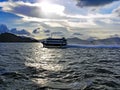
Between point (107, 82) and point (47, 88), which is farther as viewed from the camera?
point (107, 82)

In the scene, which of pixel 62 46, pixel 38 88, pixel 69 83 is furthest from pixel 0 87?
pixel 62 46

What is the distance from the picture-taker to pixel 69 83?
70.3ft

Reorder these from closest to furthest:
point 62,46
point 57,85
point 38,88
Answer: point 38,88, point 57,85, point 62,46

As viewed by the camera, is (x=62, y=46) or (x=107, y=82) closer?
(x=107, y=82)

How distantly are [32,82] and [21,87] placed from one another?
89.9 inches

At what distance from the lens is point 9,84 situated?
2042cm

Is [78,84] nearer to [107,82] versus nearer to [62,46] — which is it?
[107,82]

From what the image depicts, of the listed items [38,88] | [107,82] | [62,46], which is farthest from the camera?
[62,46]

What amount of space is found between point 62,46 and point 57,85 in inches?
6488

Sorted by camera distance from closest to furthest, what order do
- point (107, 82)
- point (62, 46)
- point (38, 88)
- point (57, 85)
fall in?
1. point (38, 88)
2. point (57, 85)
3. point (107, 82)
4. point (62, 46)

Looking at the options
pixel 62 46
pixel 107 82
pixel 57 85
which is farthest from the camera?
pixel 62 46

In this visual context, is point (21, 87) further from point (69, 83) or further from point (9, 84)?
point (69, 83)

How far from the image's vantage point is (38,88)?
1903 cm

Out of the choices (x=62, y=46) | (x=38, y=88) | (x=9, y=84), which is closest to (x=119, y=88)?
(x=38, y=88)
